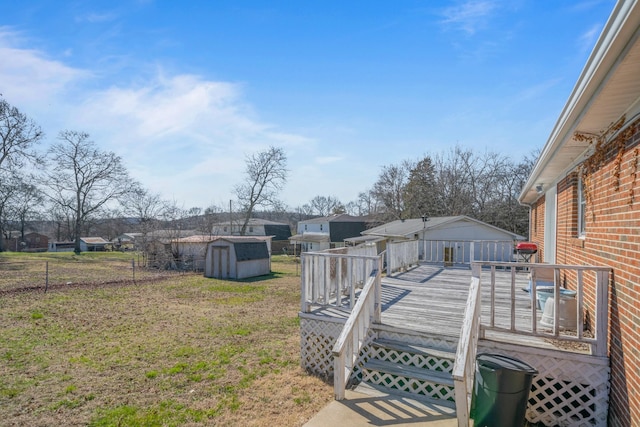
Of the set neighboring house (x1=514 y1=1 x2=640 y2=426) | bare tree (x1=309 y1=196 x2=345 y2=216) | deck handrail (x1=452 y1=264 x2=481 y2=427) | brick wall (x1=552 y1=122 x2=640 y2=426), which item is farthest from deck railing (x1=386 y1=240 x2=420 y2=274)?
bare tree (x1=309 y1=196 x2=345 y2=216)

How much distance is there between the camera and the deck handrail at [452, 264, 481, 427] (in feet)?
10.8

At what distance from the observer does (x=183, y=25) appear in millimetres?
7898

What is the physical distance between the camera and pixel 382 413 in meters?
3.79

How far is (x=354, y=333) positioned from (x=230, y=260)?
14.9 m

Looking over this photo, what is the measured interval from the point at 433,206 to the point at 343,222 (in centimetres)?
1142

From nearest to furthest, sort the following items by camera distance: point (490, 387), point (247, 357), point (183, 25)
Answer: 1. point (490, 387)
2. point (247, 357)
3. point (183, 25)

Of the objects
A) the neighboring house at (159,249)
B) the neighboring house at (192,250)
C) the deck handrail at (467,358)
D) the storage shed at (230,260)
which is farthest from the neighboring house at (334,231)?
the deck handrail at (467,358)

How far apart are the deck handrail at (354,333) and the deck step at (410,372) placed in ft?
0.93

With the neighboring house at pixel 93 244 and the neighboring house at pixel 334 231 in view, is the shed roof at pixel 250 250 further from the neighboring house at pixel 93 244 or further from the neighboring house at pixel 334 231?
the neighboring house at pixel 93 244

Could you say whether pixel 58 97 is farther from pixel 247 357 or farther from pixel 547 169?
pixel 547 169

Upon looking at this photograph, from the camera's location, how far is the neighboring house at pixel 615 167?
7.45 ft

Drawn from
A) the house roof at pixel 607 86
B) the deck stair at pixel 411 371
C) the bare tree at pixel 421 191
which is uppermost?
the bare tree at pixel 421 191

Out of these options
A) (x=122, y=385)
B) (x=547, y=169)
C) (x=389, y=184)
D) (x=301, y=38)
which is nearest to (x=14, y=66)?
(x=301, y=38)

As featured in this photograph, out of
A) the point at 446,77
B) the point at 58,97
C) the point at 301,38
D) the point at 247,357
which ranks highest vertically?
the point at 301,38
